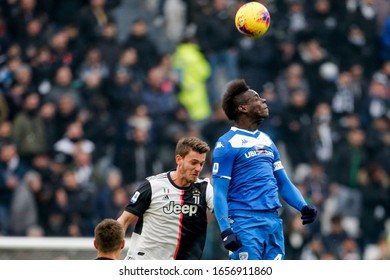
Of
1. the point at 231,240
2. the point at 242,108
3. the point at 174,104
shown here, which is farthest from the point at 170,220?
the point at 174,104

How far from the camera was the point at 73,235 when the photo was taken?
18.5 meters

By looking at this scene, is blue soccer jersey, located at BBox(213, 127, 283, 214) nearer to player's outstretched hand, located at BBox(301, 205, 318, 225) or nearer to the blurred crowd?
player's outstretched hand, located at BBox(301, 205, 318, 225)

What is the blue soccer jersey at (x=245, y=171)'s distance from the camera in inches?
441

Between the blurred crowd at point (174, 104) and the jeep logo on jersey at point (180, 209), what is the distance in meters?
6.97

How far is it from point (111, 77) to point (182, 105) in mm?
1236

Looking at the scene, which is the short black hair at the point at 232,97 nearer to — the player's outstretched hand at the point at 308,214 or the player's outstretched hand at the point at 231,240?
the player's outstretched hand at the point at 308,214

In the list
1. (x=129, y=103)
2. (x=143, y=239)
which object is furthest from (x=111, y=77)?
(x=143, y=239)

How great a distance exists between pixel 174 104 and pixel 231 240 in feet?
31.5

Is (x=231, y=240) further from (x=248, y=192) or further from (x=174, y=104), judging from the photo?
(x=174, y=104)

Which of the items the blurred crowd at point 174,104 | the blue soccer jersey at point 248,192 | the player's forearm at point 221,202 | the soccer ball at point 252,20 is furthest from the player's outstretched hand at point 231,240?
the blurred crowd at point 174,104

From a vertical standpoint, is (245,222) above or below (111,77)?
below
